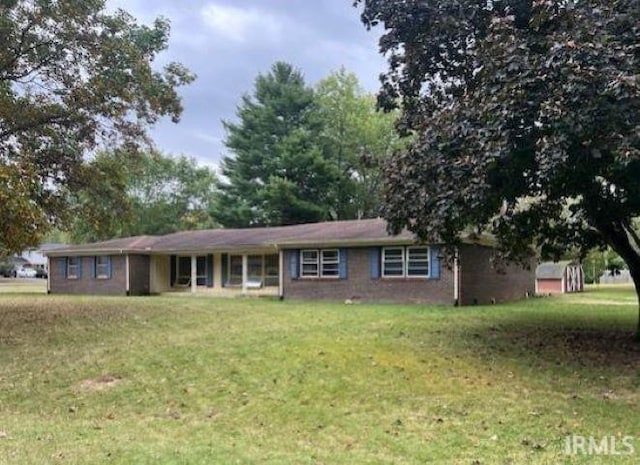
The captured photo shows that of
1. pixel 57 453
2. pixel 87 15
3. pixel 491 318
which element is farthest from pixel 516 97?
pixel 87 15

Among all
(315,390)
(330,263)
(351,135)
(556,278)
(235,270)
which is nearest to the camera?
(315,390)

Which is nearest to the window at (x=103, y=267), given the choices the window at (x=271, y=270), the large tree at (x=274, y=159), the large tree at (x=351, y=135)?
the window at (x=271, y=270)

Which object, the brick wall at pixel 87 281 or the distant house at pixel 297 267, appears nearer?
the distant house at pixel 297 267

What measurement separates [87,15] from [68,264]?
65.7ft

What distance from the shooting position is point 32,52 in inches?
601

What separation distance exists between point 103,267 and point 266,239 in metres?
9.63

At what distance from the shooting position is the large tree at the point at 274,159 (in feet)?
141

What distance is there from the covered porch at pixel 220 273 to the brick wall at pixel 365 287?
111 centimetres

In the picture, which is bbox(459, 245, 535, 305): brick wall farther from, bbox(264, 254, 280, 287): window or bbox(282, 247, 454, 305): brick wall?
bbox(264, 254, 280, 287): window

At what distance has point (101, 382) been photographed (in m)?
10.2

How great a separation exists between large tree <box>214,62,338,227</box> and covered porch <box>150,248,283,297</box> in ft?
41.9

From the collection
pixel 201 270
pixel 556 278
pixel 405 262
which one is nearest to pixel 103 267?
pixel 201 270

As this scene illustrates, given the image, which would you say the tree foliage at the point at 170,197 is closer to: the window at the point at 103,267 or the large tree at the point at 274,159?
the large tree at the point at 274,159

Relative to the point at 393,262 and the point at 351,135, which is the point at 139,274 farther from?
the point at 351,135
